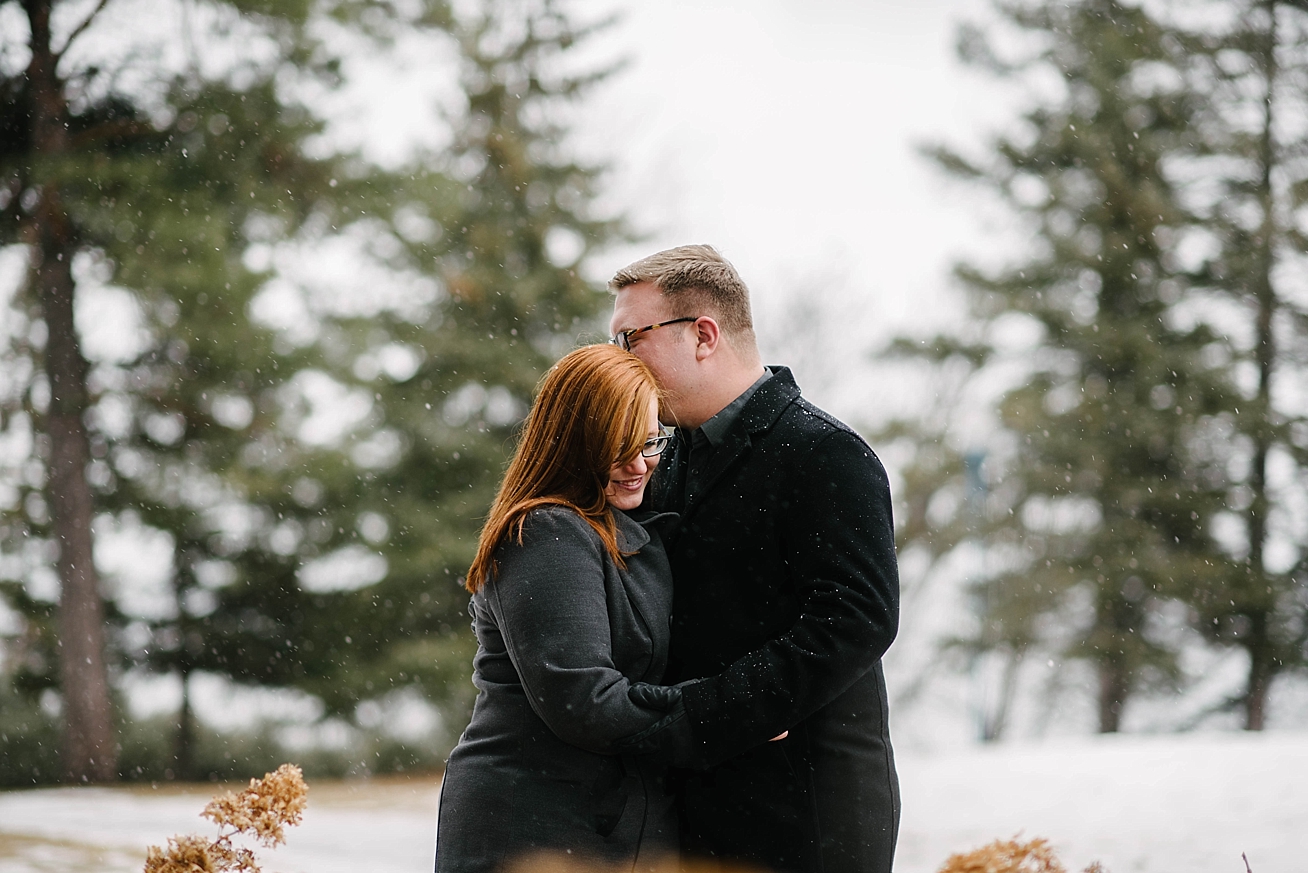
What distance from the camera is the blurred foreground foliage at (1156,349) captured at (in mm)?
12609

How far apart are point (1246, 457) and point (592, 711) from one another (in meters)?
13.1

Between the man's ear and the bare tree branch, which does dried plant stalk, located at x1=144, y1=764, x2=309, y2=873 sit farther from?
the bare tree branch

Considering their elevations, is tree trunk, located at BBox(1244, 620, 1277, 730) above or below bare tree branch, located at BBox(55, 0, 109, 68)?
below

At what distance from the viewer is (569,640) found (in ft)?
6.52

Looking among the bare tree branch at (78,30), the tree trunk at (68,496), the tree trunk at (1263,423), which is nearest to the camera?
the tree trunk at (68,496)

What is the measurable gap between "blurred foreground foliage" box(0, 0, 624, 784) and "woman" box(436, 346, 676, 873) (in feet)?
26.8

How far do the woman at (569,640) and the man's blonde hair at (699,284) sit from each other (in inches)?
Answer: 10.9

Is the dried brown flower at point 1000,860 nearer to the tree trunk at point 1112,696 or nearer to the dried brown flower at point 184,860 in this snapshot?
the dried brown flower at point 184,860

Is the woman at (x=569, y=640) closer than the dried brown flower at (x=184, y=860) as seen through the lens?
Yes

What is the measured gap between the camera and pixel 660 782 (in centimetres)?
224

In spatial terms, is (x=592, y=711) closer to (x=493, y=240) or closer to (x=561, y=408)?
(x=561, y=408)

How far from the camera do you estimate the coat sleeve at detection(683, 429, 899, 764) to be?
2.11m

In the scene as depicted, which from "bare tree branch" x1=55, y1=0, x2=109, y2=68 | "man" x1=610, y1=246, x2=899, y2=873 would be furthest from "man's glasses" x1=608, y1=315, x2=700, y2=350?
"bare tree branch" x1=55, y1=0, x2=109, y2=68

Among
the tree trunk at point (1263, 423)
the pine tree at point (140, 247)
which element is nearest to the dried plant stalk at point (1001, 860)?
the pine tree at point (140, 247)
